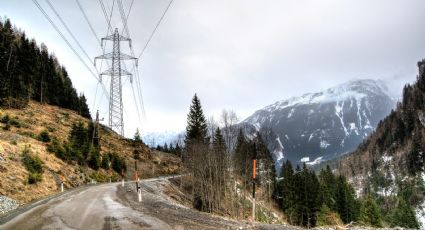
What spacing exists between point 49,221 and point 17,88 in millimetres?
69254

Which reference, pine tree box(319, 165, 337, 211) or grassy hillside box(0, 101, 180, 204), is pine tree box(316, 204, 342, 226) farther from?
grassy hillside box(0, 101, 180, 204)

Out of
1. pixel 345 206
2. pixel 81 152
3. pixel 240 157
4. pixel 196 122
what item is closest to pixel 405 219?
pixel 345 206

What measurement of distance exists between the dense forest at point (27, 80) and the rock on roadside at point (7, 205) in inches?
1918

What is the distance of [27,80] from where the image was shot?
82312 millimetres

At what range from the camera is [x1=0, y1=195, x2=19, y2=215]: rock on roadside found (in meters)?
19.0

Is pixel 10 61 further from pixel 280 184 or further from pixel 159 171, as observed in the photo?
pixel 280 184

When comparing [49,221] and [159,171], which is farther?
[159,171]

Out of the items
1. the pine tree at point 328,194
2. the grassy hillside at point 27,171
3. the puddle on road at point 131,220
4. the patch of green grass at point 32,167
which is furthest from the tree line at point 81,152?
the pine tree at point 328,194

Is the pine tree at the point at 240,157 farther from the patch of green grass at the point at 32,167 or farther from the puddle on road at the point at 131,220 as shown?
the puddle on road at the point at 131,220

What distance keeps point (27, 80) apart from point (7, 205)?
70.3 metres

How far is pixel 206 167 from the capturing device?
49469mm

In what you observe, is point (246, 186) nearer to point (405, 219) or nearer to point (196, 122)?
point (196, 122)

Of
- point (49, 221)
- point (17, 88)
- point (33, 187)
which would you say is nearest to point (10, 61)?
point (17, 88)

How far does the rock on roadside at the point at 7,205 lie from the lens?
1901 centimetres
